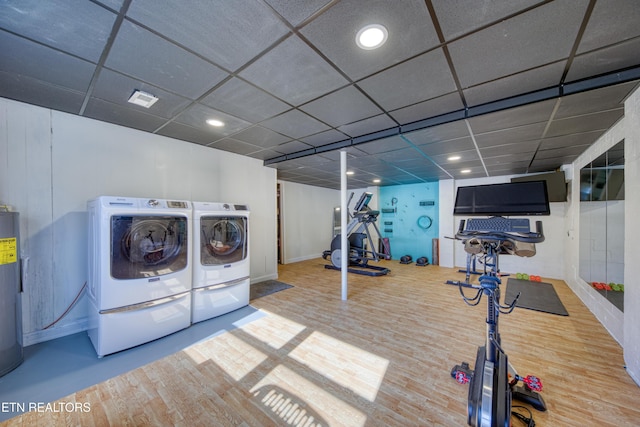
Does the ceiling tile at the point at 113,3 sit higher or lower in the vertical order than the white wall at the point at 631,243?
higher

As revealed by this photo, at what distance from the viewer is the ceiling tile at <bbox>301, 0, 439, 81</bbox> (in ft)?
4.34

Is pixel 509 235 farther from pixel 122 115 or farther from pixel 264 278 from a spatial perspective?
pixel 264 278

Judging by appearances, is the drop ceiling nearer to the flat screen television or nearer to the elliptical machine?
the flat screen television

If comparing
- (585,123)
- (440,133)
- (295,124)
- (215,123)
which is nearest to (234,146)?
(215,123)

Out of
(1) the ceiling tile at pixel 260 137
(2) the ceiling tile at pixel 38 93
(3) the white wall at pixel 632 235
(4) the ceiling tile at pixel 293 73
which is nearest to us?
(4) the ceiling tile at pixel 293 73

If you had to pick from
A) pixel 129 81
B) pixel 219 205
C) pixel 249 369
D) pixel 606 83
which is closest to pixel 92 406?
pixel 249 369

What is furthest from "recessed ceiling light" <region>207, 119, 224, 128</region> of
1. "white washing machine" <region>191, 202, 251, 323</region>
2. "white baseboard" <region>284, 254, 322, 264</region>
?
"white baseboard" <region>284, 254, 322, 264</region>

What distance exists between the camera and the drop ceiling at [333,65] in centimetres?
136

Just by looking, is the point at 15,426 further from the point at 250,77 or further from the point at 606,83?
the point at 606,83

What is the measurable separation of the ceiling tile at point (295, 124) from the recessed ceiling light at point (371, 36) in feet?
3.79

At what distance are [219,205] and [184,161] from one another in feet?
3.79

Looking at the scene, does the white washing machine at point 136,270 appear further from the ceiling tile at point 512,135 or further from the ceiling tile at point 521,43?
the ceiling tile at point 512,135

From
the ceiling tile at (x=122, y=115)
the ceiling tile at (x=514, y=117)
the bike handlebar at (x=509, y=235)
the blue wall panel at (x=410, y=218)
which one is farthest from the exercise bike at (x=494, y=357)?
the blue wall panel at (x=410, y=218)

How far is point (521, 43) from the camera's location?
5.11ft
